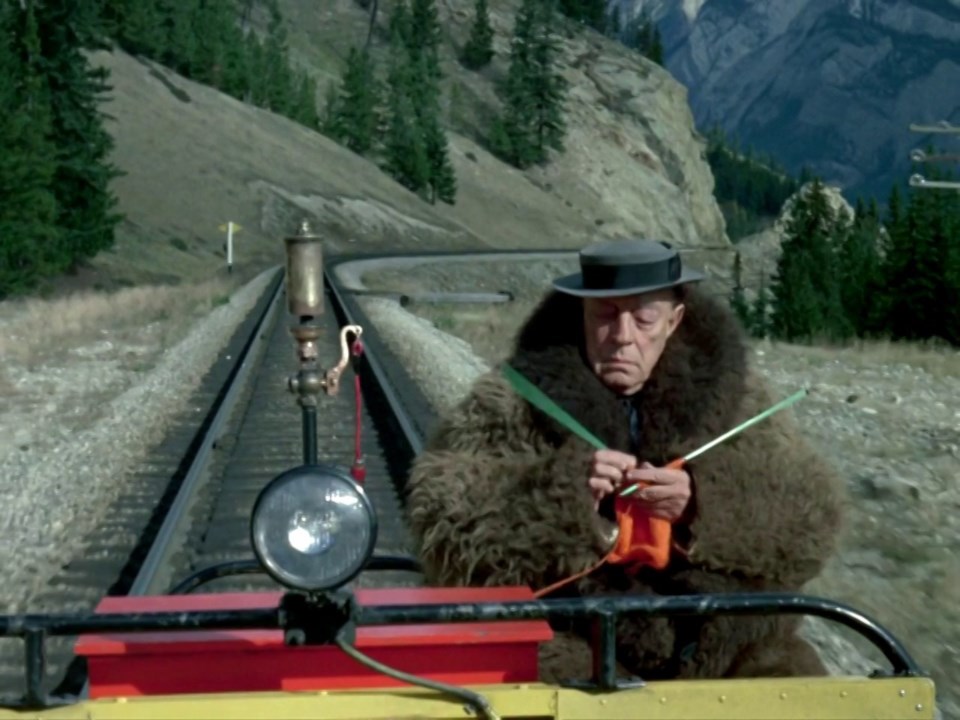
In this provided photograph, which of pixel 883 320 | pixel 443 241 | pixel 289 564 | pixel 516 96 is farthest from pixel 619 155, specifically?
pixel 289 564

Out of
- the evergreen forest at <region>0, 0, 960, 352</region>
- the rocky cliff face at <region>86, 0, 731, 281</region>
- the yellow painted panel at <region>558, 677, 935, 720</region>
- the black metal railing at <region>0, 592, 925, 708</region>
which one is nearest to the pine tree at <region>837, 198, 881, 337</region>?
the evergreen forest at <region>0, 0, 960, 352</region>

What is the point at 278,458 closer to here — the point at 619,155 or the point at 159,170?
the point at 159,170

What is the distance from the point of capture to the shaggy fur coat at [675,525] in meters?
3.52

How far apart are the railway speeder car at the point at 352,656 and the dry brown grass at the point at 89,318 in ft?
56.0

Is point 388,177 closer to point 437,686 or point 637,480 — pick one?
point 637,480

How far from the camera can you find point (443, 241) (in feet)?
320

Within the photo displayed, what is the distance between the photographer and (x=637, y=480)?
3484 mm

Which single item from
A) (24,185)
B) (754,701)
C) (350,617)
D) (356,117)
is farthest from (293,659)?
(356,117)

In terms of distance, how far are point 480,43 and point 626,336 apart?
499 ft

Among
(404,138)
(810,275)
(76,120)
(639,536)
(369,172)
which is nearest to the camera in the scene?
(639,536)

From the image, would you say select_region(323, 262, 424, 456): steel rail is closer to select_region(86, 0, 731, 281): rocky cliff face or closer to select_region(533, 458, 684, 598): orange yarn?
select_region(533, 458, 684, 598): orange yarn

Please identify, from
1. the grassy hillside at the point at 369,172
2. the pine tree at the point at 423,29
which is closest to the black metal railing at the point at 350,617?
the grassy hillside at the point at 369,172

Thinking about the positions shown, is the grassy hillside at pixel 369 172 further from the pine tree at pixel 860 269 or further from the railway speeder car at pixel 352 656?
the railway speeder car at pixel 352 656

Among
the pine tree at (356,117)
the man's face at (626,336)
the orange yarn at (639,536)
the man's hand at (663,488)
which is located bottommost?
the orange yarn at (639,536)
